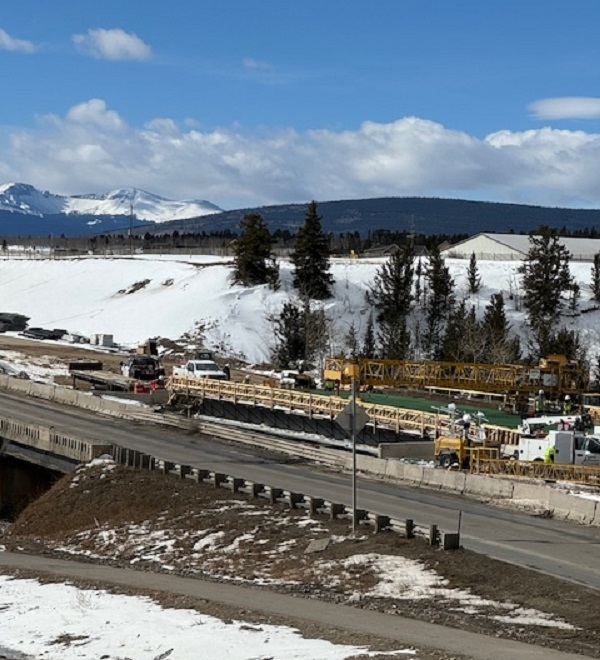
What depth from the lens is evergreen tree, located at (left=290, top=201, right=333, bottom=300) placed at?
341ft

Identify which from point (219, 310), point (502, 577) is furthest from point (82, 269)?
point (502, 577)

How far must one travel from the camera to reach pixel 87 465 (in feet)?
130

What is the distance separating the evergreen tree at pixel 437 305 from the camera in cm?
9988

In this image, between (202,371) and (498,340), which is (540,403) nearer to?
(202,371)

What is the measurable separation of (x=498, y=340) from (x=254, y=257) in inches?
1161

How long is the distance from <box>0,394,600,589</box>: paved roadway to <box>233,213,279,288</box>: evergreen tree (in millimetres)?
55182

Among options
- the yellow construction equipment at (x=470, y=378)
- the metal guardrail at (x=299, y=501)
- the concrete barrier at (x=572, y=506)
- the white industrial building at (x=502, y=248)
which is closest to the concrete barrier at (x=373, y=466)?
the metal guardrail at (x=299, y=501)

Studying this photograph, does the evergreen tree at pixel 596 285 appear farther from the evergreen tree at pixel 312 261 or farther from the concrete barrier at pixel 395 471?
the concrete barrier at pixel 395 471

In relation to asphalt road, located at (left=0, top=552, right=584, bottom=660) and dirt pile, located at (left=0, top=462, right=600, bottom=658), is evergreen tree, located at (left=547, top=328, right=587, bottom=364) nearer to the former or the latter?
dirt pile, located at (left=0, top=462, right=600, bottom=658)

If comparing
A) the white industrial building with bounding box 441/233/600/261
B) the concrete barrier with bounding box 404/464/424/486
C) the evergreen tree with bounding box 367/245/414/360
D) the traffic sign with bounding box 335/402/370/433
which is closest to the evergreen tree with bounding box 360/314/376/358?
the evergreen tree with bounding box 367/245/414/360

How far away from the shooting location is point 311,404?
51312mm

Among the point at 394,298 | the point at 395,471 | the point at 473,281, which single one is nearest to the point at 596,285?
the point at 473,281

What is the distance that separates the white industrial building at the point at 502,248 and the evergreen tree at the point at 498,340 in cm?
4430

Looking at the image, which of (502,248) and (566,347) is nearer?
(566,347)
